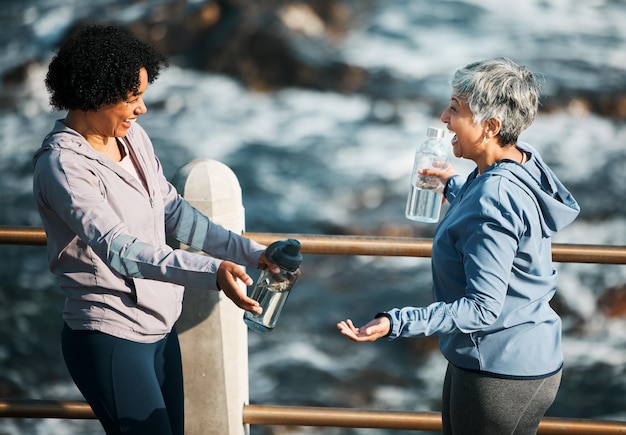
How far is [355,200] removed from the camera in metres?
9.74

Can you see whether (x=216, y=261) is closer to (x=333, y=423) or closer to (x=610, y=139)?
(x=333, y=423)

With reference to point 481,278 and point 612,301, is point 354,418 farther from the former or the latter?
point 612,301

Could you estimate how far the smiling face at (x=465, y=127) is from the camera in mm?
1557

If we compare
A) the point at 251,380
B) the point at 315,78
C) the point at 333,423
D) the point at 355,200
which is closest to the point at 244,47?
the point at 315,78

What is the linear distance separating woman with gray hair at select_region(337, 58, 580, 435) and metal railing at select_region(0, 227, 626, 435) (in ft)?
1.33

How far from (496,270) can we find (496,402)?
28cm

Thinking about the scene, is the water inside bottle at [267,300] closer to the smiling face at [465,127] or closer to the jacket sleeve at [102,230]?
the jacket sleeve at [102,230]

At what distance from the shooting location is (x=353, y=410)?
7.03 feet

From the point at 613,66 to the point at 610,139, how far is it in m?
0.89

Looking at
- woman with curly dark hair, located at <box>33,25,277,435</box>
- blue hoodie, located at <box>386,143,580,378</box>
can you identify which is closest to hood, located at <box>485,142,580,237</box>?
blue hoodie, located at <box>386,143,580,378</box>

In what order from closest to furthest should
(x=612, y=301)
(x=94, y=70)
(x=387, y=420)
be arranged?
(x=94, y=70), (x=387, y=420), (x=612, y=301)

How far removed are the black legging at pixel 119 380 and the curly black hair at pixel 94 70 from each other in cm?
45

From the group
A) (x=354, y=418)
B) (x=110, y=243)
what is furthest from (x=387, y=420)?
(x=110, y=243)

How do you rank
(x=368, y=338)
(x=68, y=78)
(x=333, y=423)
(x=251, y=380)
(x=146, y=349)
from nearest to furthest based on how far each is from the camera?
1. (x=368, y=338)
2. (x=68, y=78)
3. (x=146, y=349)
4. (x=333, y=423)
5. (x=251, y=380)
